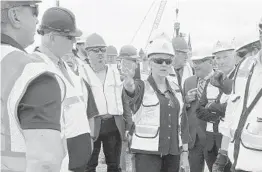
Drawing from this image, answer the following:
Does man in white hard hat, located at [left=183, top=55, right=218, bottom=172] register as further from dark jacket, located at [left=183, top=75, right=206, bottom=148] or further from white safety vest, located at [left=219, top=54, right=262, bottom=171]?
white safety vest, located at [left=219, top=54, right=262, bottom=171]

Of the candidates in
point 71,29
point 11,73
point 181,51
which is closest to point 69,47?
point 71,29

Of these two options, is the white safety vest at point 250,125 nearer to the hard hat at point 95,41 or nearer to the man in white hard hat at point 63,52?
the man in white hard hat at point 63,52

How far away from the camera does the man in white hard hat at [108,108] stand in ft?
19.9

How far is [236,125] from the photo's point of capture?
3.26 m

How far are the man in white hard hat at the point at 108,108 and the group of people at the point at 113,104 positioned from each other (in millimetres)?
16

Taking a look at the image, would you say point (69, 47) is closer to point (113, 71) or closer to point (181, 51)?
point (113, 71)

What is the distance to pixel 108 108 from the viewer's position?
19.9 ft

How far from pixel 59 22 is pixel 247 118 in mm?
1730

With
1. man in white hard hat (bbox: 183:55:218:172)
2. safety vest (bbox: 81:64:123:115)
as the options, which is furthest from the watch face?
man in white hard hat (bbox: 183:55:218:172)

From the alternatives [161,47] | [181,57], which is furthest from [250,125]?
[181,57]

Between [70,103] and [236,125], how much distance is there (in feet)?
4.66

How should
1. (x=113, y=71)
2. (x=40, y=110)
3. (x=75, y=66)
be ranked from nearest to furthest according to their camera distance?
1. (x=40, y=110)
2. (x=75, y=66)
3. (x=113, y=71)

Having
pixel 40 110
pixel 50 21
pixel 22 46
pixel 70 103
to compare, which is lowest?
pixel 70 103

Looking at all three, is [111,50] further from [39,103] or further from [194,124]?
[39,103]
